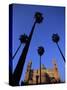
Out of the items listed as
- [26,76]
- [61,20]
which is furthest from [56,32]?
[26,76]

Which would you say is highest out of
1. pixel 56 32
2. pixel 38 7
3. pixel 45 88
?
pixel 38 7

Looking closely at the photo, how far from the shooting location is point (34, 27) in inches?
53.9

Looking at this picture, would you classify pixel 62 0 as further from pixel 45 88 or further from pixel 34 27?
pixel 45 88

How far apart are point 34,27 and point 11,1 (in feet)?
0.61

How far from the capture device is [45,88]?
1.38 meters

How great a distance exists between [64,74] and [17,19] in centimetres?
41

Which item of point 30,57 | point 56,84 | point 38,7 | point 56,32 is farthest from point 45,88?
point 38,7

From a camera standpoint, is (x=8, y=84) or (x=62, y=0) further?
(x=62, y=0)

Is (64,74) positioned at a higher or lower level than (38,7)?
lower

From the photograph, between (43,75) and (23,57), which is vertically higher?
(23,57)

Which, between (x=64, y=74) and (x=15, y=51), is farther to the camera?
(x=64, y=74)

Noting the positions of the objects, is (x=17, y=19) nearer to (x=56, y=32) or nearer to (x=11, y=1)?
(x=11, y=1)

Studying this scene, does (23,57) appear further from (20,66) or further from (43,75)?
(43,75)

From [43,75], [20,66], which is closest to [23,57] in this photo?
[20,66]
